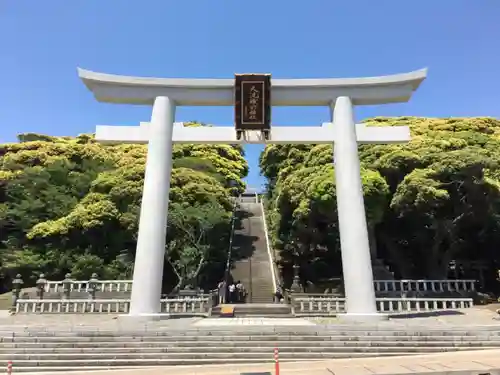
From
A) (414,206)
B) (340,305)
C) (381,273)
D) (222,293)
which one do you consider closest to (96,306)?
(222,293)

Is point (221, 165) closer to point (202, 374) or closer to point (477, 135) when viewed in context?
point (477, 135)

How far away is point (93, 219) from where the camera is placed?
2362 centimetres

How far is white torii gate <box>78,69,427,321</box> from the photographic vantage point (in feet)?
42.8

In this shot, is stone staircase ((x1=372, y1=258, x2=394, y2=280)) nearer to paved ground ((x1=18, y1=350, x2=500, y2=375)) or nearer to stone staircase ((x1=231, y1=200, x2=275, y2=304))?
stone staircase ((x1=231, y1=200, x2=275, y2=304))

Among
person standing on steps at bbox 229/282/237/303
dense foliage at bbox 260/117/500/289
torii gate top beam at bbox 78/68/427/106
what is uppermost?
torii gate top beam at bbox 78/68/427/106

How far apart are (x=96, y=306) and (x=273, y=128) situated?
1081 cm

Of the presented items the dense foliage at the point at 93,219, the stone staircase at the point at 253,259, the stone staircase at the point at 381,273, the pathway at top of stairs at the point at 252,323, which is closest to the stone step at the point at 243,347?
the pathway at top of stairs at the point at 252,323

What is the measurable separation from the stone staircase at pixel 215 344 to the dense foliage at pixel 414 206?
387 inches

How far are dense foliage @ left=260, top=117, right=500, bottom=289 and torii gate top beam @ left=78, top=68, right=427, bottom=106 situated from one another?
6.09 m

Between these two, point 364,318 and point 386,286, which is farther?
point 386,286

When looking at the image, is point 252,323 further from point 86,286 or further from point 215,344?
point 86,286

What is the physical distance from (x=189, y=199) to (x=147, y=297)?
12799mm

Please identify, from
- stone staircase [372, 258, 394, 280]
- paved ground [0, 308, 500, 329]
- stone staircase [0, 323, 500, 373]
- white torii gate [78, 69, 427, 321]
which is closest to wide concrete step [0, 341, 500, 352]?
stone staircase [0, 323, 500, 373]

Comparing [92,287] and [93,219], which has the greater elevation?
[93,219]
